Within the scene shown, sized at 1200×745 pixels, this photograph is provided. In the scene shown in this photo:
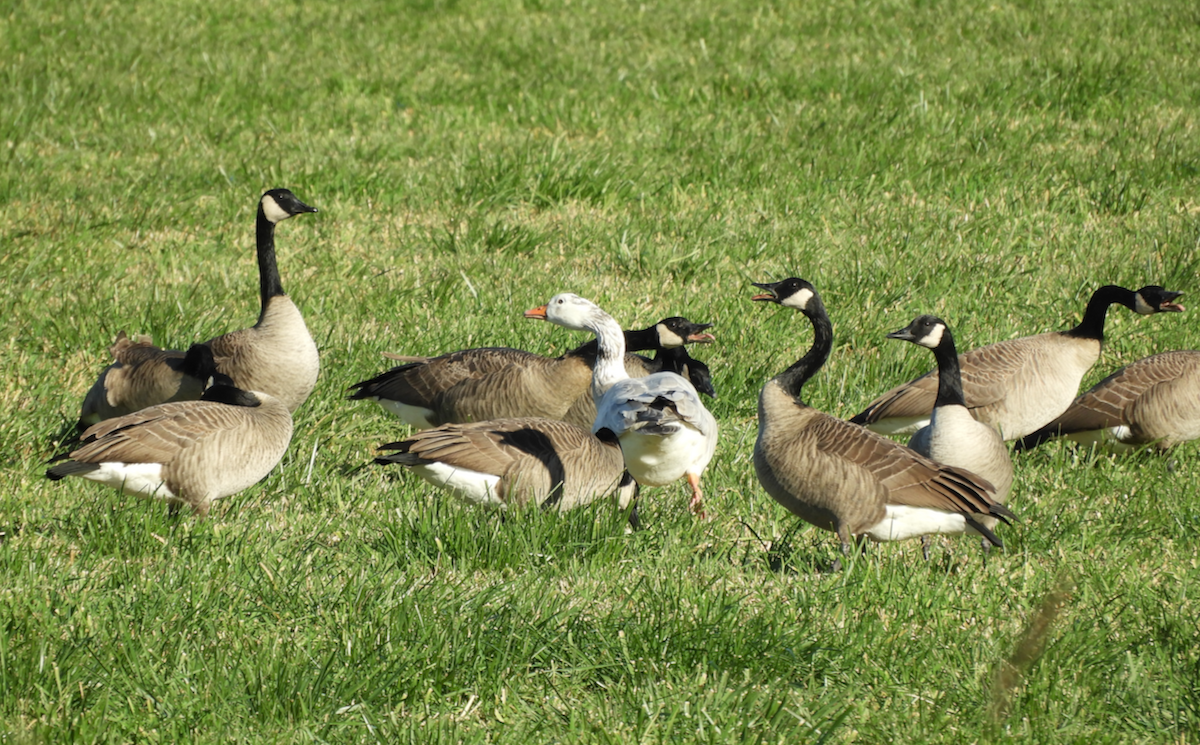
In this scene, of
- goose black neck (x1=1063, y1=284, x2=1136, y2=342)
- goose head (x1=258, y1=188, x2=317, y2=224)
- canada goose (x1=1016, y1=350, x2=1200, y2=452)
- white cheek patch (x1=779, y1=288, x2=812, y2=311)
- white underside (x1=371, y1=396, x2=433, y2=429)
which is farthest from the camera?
goose head (x1=258, y1=188, x2=317, y2=224)

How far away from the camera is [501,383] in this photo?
6664 millimetres

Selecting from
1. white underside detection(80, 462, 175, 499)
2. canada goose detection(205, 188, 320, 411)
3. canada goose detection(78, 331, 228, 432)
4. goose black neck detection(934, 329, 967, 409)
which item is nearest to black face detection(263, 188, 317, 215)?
canada goose detection(205, 188, 320, 411)

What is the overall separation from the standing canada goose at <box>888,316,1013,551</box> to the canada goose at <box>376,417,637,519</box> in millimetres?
1505

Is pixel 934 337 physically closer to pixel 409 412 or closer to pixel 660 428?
pixel 660 428

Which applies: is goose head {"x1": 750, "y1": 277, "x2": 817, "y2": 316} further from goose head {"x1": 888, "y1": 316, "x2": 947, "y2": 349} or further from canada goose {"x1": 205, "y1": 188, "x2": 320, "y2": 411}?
canada goose {"x1": 205, "y1": 188, "x2": 320, "y2": 411}

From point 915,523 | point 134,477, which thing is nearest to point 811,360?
point 915,523

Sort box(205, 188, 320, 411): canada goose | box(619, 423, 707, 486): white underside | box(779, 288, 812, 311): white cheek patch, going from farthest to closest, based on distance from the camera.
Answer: box(205, 188, 320, 411): canada goose, box(779, 288, 812, 311): white cheek patch, box(619, 423, 707, 486): white underside

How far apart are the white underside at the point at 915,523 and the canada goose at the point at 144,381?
3631 mm

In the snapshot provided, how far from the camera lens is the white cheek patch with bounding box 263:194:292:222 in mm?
7207

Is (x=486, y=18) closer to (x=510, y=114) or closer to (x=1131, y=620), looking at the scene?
(x=510, y=114)

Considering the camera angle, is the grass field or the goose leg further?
the goose leg

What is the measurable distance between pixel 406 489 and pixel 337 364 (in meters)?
1.89

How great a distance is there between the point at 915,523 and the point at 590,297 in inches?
146

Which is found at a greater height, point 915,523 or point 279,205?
point 279,205
